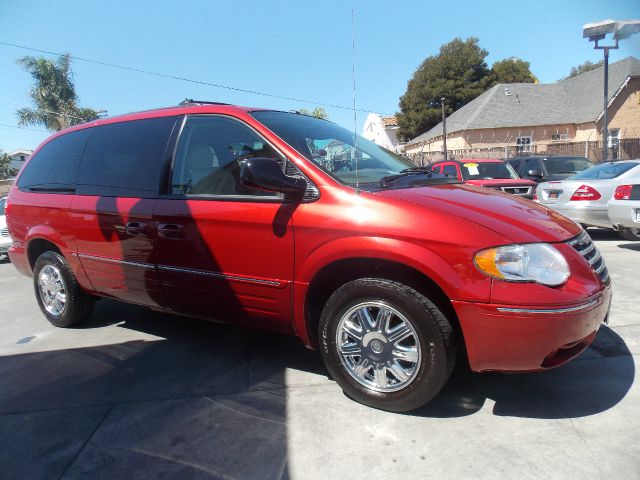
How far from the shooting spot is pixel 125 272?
372cm

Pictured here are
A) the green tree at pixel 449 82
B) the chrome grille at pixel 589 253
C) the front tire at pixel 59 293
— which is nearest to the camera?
the chrome grille at pixel 589 253

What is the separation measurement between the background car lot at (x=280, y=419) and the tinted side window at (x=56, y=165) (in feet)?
4.94

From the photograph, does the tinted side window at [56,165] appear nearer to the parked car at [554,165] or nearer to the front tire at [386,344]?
the front tire at [386,344]

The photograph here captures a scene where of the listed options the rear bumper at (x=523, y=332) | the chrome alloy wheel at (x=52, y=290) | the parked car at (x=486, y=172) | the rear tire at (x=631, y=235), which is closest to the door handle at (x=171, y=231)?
the chrome alloy wheel at (x=52, y=290)

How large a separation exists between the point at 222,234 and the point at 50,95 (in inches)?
1356

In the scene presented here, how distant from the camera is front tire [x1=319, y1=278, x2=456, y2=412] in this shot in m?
2.49

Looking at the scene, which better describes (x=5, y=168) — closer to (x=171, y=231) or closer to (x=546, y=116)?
(x=546, y=116)

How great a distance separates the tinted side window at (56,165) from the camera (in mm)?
A: 4184

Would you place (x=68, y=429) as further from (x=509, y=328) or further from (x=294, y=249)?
(x=509, y=328)

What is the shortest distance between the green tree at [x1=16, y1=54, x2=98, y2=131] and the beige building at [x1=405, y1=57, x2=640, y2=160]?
78.8 ft

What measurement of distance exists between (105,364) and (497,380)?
2899mm

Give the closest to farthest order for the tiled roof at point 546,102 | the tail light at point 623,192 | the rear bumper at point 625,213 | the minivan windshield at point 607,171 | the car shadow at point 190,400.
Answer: the car shadow at point 190,400
the rear bumper at point 625,213
the tail light at point 623,192
the minivan windshield at point 607,171
the tiled roof at point 546,102

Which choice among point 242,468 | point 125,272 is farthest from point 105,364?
point 242,468

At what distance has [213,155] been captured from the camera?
3.40 metres
